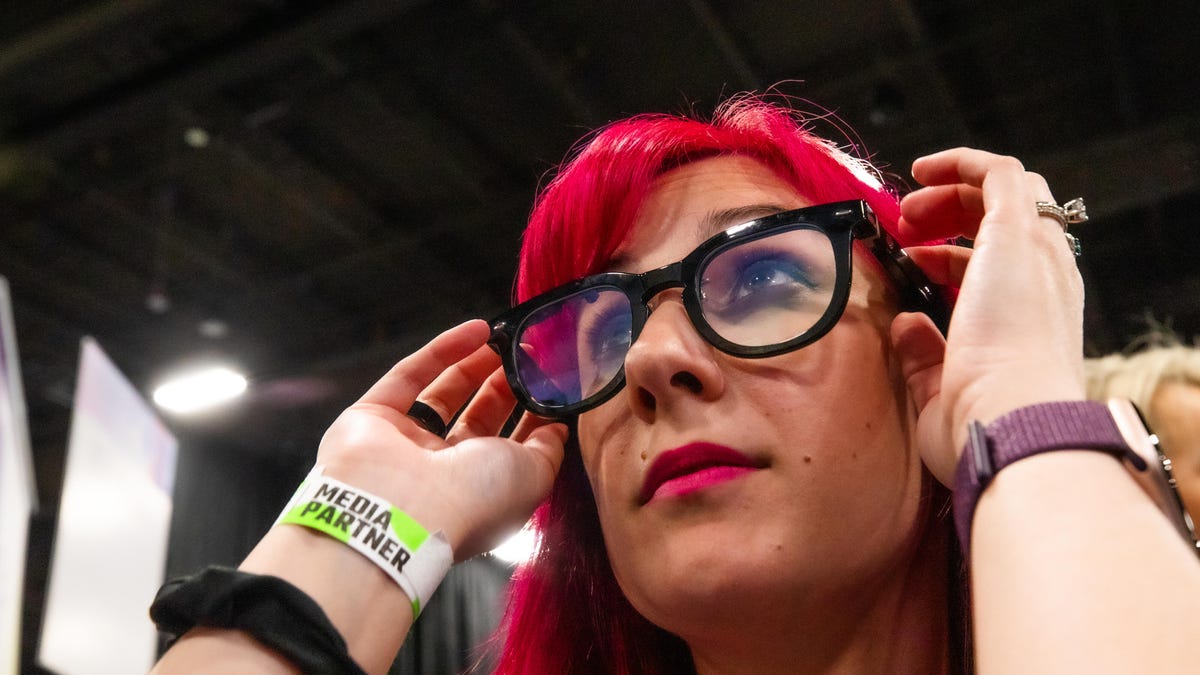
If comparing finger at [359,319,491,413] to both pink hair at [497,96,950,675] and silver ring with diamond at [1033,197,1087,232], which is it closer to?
pink hair at [497,96,950,675]

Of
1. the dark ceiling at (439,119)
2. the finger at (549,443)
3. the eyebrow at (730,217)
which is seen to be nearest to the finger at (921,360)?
the eyebrow at (730,217)

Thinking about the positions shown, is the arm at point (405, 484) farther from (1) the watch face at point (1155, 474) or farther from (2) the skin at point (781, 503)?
(1) the watch face at point (1155, 474)

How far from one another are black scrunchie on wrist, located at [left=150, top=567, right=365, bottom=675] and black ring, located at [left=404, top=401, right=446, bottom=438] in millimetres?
360

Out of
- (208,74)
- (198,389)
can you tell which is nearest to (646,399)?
(208,74)

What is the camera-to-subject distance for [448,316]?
6270 millimetres

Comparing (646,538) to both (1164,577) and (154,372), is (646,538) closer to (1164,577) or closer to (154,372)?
(1164,577)

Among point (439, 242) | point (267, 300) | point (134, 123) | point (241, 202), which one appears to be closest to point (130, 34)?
point (134, 123)

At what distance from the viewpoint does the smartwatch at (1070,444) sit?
75 centimetres

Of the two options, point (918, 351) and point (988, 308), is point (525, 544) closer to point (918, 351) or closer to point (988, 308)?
point (918, 351)

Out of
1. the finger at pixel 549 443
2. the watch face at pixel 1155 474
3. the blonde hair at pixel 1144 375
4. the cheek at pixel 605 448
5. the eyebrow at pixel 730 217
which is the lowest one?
the watch face at pixel 1155 474

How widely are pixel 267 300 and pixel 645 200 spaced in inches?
215

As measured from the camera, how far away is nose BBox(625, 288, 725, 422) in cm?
102

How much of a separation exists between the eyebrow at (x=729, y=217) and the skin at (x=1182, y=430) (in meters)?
1.28

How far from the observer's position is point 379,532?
1.03m
